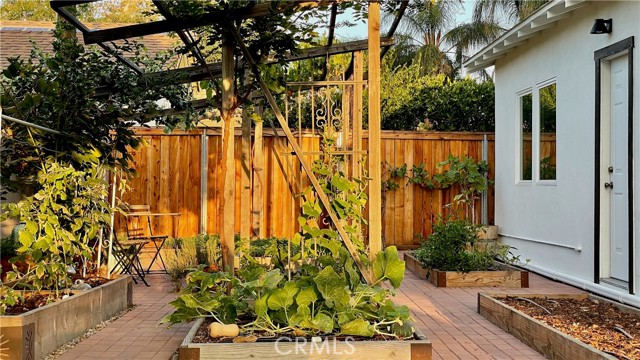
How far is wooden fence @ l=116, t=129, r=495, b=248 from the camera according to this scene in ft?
33.0

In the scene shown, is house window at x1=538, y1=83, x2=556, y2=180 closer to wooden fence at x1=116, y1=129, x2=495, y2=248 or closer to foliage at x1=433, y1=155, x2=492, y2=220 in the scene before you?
foliage at x1=433, y1=155, x2=492, y2=220

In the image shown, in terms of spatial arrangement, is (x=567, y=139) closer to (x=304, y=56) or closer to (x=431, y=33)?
(x=304, y=56)

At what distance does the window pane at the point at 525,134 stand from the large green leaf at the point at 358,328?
5.46 m

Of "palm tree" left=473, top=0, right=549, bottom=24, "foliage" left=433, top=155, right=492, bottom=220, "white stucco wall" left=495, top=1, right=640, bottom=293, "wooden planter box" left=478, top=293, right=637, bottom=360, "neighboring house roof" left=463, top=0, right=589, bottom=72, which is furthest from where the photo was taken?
"palm tree" left=473, top=0, right=549, bottom=24

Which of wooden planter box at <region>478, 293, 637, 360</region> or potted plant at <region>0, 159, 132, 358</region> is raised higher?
potted plant at <region>0, 159, 132, 358</region>

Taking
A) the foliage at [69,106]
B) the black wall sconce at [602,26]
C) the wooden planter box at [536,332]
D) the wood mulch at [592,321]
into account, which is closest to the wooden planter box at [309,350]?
the wooden planter box at [536,332]

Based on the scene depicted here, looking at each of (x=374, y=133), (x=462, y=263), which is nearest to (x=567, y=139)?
(x=462, y=263)

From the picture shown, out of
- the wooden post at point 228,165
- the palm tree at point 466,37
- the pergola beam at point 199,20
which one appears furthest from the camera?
the palm tree at point 466,37

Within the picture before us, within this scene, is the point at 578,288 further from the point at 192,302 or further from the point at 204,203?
the point at 204,203

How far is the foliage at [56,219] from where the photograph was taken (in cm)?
473

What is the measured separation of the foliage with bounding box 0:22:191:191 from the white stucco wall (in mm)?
4497

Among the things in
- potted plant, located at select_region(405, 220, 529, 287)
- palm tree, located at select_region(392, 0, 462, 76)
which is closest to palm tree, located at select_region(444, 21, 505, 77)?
palm tree, located at select_region(392, 0, 462, 76)

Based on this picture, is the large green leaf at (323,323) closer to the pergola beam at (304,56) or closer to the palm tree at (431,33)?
the pergola beam at (304,56)

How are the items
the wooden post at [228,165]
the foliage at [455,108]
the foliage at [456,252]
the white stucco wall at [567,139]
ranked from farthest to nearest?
the foliage at [455,108]
the foliage at [456,252]
the white stucco wall at [567,139]
the wooden post at [228,165]
